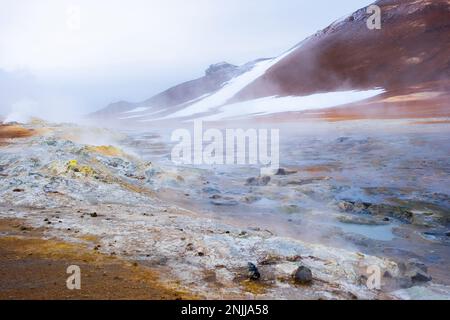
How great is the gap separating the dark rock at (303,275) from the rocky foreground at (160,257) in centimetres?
1

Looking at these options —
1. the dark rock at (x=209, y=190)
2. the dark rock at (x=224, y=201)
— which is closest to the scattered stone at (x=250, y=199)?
the dark rock at (x=224, y=201)

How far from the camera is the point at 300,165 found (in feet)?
65.0

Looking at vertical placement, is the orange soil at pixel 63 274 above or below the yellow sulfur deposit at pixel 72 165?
below

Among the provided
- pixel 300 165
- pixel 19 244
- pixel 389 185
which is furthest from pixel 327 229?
pixel 300 165

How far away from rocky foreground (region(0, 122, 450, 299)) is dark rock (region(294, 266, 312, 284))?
1cm

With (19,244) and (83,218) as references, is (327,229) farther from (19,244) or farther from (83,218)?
(19,244)

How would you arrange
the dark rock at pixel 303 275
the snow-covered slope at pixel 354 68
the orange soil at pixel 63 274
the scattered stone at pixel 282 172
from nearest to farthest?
1. the orange soil at pixel 63 274
2. the dark rock at pixel 303 275
3. the scattered stone at pixel 282 172
4. the snow-covered slope at pixel 354 68

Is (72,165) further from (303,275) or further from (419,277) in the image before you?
(419,277)

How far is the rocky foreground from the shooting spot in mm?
5695

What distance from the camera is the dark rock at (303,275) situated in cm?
606

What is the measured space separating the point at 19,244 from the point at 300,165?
14.3 m

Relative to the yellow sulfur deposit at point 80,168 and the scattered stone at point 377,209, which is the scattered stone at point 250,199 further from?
the yellow sulfur deposit at point 80,168

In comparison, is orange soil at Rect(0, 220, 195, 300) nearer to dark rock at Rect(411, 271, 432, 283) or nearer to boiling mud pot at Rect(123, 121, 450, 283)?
dark rock at Rect(411, 271, 432, 283)

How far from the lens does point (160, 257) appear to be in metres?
6.95
